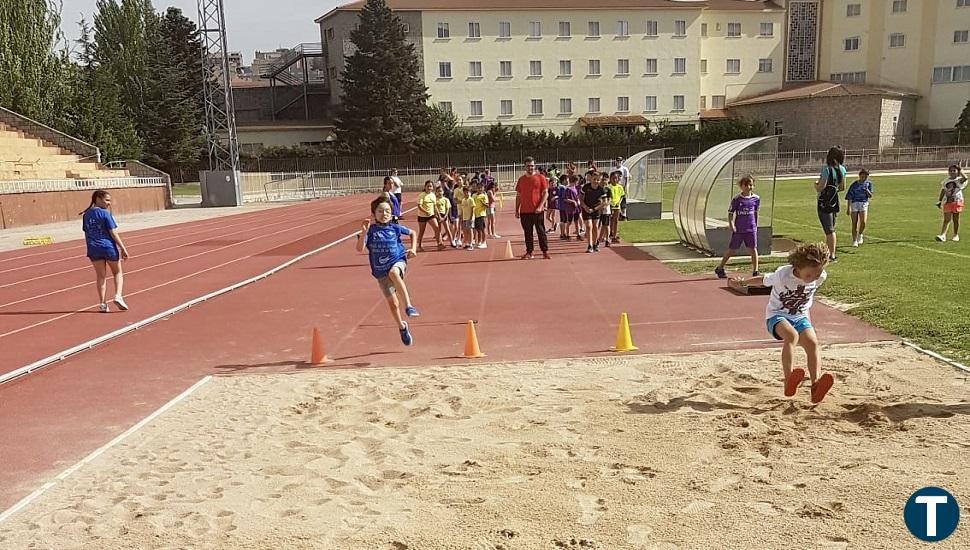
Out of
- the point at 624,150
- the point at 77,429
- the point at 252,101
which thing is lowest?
the point at 77,429

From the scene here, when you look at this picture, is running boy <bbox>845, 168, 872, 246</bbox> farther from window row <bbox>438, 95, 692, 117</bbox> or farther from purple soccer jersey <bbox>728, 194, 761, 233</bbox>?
window row <bbox>438, 95, 692, 117</bbox>

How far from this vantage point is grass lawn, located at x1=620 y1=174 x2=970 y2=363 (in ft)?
26.2

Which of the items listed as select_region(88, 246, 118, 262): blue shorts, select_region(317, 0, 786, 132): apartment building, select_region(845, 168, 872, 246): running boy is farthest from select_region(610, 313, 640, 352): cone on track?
select_region(317, 0, 786, 132): apartment building

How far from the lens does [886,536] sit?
148 inches

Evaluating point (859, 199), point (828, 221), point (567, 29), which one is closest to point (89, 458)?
point (828, 221)

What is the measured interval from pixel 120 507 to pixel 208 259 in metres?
14.4

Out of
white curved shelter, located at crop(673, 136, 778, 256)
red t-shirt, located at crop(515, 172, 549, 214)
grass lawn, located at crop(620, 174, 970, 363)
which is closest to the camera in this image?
grass lawn, located at crop(620, 174, 970, 363)

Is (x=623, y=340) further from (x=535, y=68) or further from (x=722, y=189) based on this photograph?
(x=535, y=68)

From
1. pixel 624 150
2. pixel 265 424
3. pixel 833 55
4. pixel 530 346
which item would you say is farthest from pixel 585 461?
pixel 833 55

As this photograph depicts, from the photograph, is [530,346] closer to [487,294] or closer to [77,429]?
[487,294]

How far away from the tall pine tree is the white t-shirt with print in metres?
54.4

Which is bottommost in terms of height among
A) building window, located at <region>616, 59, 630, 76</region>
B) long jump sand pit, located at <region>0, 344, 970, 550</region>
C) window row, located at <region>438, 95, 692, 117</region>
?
long jump sand pit, located at <region>0, 344, 970, 550</region>

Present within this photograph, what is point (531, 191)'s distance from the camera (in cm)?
1456

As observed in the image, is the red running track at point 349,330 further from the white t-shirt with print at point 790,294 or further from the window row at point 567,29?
the window row at point 567,29
